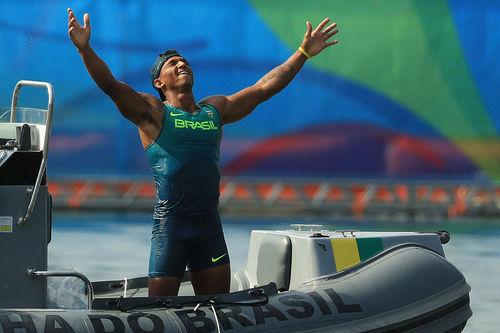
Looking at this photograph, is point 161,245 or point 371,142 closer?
A: point 161,245

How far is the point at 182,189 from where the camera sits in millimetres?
6578

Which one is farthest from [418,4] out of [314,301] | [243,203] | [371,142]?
[314,301]

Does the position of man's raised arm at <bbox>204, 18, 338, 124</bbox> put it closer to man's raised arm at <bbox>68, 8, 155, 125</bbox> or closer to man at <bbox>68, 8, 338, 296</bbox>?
man at <bbox>68, 8, 338, 296</bbox>

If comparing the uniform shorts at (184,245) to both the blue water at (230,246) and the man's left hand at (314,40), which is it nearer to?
the man's left hand at (314,40)

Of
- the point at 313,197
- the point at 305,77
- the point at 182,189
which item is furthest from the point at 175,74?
the point at 305,77

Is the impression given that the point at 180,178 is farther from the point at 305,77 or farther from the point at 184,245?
the point at 305,77

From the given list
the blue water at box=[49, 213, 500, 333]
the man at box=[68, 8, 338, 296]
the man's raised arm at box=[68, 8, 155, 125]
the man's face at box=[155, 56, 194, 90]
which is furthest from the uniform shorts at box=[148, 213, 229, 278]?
the blue water at box=[49, 213, 500, 333]

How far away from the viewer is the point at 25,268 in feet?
20.3

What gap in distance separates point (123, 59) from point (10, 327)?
1743 cm

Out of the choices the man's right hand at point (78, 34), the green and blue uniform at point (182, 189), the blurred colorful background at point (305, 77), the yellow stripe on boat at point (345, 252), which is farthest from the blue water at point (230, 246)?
the man's right hand at point (78, 34)

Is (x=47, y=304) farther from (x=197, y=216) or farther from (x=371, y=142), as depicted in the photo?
(x=371, y=142)

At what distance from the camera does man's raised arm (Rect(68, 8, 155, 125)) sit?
6.26 m

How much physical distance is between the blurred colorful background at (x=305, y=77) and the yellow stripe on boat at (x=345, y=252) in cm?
1517

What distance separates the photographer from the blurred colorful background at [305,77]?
22609mm
